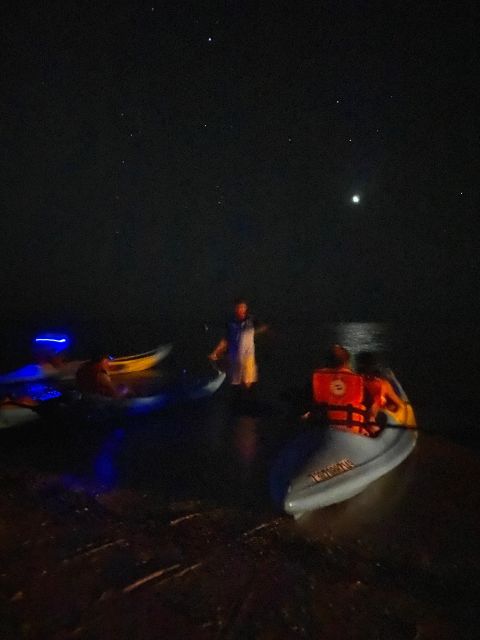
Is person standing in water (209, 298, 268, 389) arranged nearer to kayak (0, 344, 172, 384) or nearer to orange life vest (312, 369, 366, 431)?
orange life vest (312, 369, 366, 431)

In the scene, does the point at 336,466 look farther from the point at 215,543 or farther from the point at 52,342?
the point at 52,342

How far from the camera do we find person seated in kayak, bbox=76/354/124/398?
29.5 ft

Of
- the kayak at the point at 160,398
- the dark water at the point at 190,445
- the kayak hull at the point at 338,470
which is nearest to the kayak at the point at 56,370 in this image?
the dark water at the point at 190,445

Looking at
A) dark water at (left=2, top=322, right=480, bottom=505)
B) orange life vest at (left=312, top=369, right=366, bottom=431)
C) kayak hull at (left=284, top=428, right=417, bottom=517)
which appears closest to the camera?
kayak hull at (left=284, top=428, right=417, bottom=517)

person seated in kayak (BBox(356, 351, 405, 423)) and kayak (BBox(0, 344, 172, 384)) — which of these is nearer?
person seated in kayak (BBox(356, 351, 405, 423))

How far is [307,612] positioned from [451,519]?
8.93 ft

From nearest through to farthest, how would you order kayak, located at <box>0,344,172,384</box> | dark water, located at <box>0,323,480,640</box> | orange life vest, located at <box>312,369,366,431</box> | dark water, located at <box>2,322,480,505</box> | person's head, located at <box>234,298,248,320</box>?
dark water, located at <box>0,323,480,640</box> → orange life vest, located at <box>312,369,366,431</box> → dark water, located at <box>2,322,480,505</box> → person's head, located at <box>234,298,248,320</box> → kayak, located at <box>0,344,172,384</box>

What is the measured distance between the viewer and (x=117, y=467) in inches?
276

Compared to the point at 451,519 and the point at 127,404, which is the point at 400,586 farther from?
the point at 127,404

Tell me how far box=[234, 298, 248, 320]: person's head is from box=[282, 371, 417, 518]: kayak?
318 centimetres

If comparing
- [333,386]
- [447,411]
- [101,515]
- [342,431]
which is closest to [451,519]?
[342,431]

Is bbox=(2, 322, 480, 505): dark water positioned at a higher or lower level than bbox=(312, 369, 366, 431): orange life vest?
lower

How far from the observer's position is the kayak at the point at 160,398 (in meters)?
8.90

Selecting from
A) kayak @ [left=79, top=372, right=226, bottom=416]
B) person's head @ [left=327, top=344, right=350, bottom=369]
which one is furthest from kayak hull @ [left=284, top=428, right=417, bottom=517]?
kayak @ [left=79, top=372, right=226, bottom=416]
